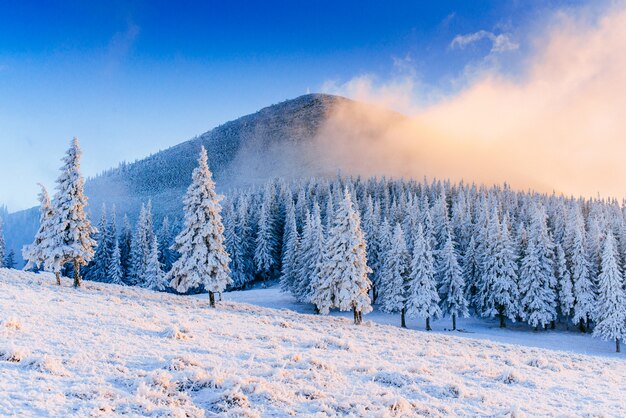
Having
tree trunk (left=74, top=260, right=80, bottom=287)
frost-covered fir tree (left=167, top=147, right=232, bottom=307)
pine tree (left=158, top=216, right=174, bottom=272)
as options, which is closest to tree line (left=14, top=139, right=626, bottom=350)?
frost-covered fir tree (left=167, top=147, right=232, bottom=307)

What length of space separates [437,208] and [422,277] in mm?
30276

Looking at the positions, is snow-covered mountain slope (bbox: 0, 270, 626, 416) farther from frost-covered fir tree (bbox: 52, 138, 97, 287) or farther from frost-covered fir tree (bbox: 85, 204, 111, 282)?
frost-covered fir tree (bbox: 85, 204, 111, 282)

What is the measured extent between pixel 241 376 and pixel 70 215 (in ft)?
102

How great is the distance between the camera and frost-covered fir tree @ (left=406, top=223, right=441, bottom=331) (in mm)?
53969

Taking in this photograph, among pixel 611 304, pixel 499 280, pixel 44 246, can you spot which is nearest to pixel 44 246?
pixel 44 246

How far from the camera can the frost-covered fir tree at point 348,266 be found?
40094mm

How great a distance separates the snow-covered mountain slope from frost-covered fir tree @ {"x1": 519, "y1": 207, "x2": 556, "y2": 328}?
125 feet

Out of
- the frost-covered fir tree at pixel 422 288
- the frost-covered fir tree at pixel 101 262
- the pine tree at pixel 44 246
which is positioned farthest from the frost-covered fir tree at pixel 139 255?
the frost-covered fir tree at pixel 422 288

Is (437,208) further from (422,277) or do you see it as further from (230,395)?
(230,395)

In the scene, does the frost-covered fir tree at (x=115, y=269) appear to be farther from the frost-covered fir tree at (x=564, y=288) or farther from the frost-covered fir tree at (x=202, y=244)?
the frost-covered fir tree at (x=564, y=288)

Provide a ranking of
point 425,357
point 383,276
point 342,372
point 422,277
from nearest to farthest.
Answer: point 342,372 < point 425,357 < point 422,277 < point 383,276

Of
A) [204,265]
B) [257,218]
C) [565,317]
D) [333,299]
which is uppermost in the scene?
[257,218]

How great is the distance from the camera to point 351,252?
4059 centimetres

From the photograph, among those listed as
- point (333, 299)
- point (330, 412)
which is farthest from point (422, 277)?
point (330, 412)
